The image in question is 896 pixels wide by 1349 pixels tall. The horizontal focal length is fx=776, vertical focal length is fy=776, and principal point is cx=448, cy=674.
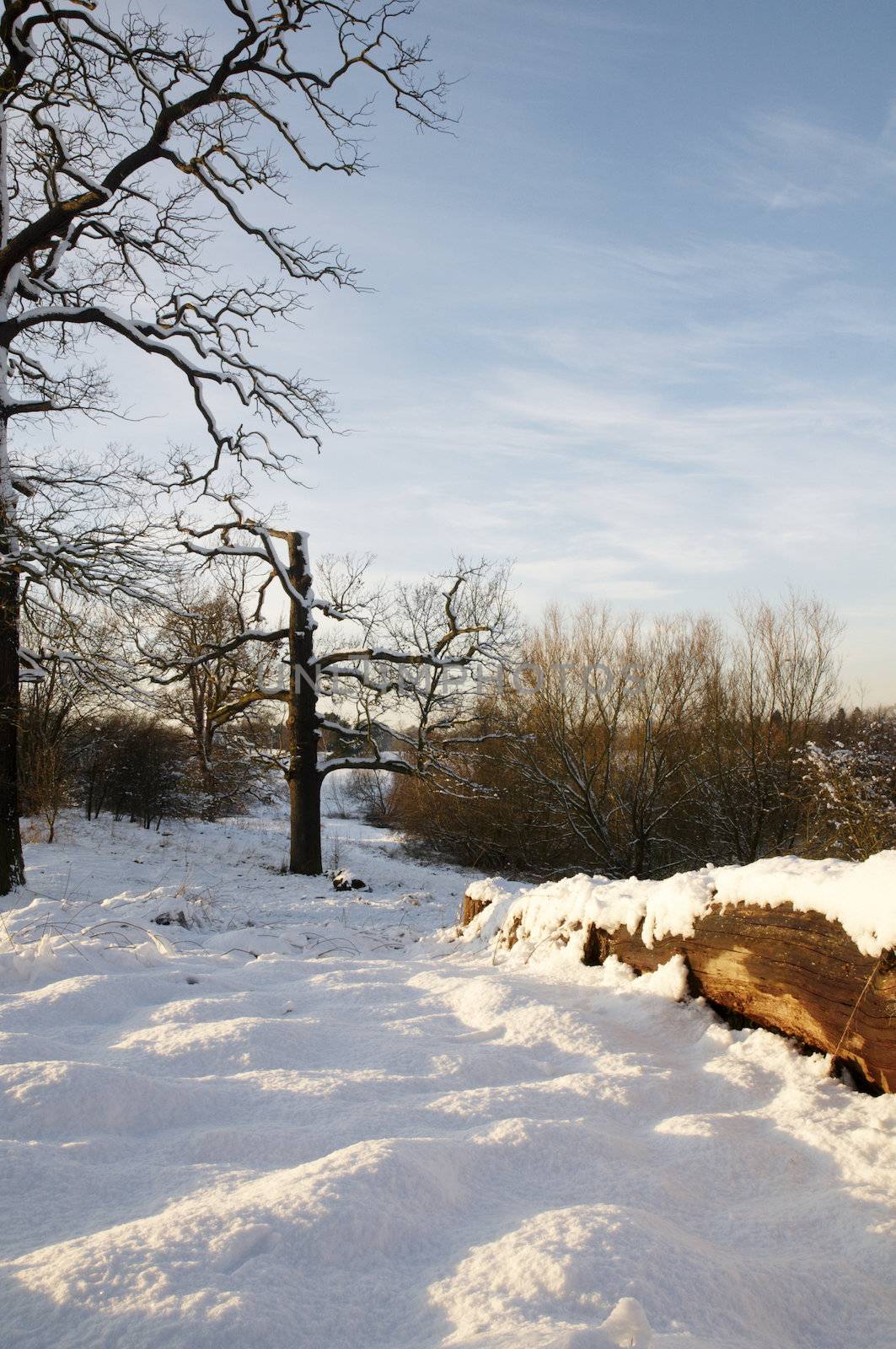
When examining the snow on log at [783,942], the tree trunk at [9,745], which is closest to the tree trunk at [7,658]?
the tree trunk at [9,745]

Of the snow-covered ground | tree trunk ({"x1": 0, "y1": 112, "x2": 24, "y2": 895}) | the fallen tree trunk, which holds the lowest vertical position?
the snow-covered ground

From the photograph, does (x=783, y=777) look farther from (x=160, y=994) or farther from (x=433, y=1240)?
(x=433, y=1240)

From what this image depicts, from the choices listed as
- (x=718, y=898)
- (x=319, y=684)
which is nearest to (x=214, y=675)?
(x=319, y=684)

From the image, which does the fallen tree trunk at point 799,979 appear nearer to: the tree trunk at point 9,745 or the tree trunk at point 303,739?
the tree trunk at point 9,745

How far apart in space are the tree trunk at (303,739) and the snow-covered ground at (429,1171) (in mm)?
10170

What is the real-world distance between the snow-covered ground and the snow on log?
0.40ft

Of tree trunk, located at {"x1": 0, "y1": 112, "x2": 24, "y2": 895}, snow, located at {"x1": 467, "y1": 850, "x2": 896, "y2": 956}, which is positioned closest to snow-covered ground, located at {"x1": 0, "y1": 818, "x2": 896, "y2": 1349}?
snow, located at {"x1": 467, "y1": 850, "x2": 896, "y2": 956}

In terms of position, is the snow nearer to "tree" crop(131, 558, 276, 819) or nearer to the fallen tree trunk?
the fallen tree trunk

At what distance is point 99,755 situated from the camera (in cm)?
1902

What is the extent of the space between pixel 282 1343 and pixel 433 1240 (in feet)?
1.58

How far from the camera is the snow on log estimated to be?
264 centimetres

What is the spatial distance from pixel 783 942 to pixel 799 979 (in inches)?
6.1

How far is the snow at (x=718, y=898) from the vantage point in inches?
Answer: 105

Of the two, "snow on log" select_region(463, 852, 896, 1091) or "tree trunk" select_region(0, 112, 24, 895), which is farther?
"tree trunk" select_region(0, 112, 24, 895)
